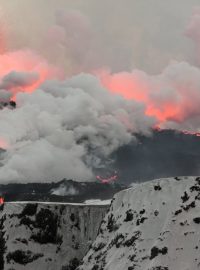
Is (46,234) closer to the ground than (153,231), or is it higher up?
closer to the ground

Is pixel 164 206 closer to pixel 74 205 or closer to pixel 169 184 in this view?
pixel 169 184

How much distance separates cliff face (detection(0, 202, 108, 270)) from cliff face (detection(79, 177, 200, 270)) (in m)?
29.4

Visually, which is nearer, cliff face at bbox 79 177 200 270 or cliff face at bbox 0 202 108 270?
cliff face at bbox 79 177 200 270

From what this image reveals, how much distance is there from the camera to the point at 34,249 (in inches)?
4973

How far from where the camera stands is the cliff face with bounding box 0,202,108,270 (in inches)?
4909

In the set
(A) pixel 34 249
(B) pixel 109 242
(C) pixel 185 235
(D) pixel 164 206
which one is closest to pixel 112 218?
(B) pixel 109 242

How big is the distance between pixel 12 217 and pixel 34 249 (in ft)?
39.5

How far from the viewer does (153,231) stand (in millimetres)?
88688

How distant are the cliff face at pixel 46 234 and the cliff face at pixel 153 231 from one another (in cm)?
2941

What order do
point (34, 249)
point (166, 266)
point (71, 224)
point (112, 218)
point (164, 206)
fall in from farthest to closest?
point (71, 224), point (34, 249), point (112, 218), point (164, 206), point (166, 266)

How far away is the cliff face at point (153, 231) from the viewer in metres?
82.1

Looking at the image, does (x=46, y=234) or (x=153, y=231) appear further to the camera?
(x=46, y=234)

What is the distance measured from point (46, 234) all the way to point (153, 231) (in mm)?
49281

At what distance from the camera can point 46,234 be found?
131 m
